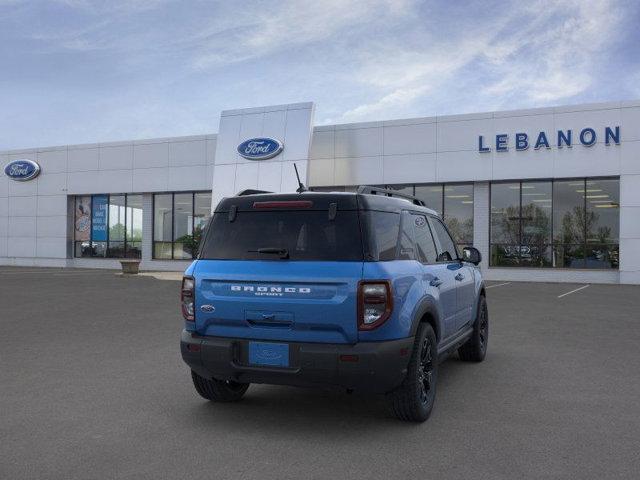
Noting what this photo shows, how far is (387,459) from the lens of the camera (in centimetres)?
415

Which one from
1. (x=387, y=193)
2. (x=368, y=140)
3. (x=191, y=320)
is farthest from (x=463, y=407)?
(x=368, y=140)

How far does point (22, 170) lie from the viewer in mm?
33656

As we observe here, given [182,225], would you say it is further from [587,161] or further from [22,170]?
[587,161]

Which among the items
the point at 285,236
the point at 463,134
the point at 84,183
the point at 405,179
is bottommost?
the point at 285,236

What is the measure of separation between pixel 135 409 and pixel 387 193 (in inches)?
119

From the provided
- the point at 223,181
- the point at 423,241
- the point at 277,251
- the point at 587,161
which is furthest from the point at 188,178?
the point at 277,251

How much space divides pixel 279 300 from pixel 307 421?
1.12 metres

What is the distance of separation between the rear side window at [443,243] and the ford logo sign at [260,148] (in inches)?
776

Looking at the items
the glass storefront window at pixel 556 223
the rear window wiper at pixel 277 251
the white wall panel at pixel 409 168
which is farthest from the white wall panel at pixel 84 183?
the rear window wiper at pixel 277 251

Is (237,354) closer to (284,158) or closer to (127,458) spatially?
(127,458)

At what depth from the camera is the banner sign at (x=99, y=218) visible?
3241 cm

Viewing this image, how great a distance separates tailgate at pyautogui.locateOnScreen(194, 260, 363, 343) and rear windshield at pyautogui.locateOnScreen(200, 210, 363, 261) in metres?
0.08

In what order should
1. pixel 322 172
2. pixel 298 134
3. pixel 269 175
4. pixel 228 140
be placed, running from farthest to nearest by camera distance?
pixel 228 140 < pixel 322 172 < pixel 269 175 < pixel 298 134

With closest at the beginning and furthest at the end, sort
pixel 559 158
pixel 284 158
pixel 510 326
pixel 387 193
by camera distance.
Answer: pixel 387 193, pixel 510 326, pixel 559 158, pixel 284 158
